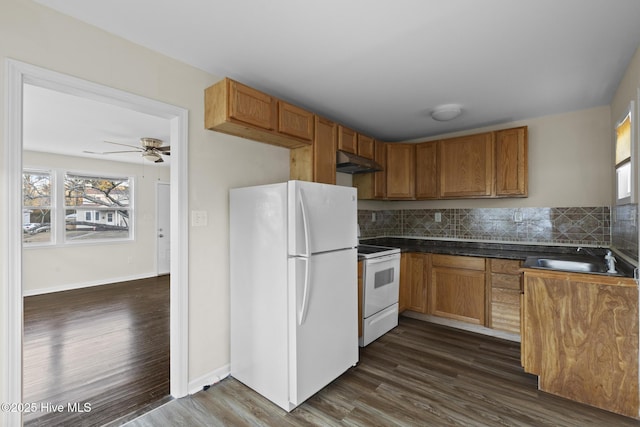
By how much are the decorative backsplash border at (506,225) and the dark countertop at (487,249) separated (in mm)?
70

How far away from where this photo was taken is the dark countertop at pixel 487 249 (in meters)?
3.04

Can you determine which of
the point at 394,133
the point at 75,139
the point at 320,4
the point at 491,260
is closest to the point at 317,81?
the point at 320,4

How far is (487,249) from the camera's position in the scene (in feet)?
11.6

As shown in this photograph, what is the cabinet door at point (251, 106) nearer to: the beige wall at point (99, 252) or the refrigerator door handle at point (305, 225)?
the refrigerator door handle at point (305, 225)

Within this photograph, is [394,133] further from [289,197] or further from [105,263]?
[105,263]

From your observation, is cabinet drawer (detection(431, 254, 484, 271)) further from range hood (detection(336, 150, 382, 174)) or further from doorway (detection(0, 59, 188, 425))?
doorway (detection(0, 59, 188, 425))

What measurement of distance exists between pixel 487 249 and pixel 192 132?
3317 millimetres

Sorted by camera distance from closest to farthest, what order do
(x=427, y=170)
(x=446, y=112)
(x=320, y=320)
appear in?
(x=320, y=320) < (x=446, y=112) < (x=427, y=170)

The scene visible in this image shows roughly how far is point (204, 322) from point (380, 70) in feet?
7.52

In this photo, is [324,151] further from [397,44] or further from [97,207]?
[97,207]

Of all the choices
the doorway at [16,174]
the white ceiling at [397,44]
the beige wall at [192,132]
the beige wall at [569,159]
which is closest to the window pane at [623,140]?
the white ceiling at [397,44]

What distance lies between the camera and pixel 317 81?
244cm

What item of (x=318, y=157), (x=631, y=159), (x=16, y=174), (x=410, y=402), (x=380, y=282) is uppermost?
(x=318, y=157)

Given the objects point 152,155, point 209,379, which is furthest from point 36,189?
point 209,379
